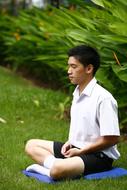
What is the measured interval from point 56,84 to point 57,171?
642 cm

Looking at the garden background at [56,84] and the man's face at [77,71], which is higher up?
the man's face at [77,71]

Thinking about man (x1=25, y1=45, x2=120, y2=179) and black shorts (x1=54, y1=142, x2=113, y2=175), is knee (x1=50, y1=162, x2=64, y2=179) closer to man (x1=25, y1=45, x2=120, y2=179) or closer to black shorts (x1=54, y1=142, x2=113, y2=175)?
man (x1=25, y1=45, x2=120, y2=179)

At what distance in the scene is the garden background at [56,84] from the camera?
5.63 meters

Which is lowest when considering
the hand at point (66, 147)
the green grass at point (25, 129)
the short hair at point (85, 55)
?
the green grass at point (25, 129)

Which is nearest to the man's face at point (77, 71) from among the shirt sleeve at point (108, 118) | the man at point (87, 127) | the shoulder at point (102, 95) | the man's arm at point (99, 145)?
the man at point (87, 127)

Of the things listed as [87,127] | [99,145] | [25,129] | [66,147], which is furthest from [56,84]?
[99,145]

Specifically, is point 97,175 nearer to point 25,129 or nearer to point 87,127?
point 87,127

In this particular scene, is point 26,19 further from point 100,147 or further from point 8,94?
point 100,147

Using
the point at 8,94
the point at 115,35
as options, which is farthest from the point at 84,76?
the point at 8,94

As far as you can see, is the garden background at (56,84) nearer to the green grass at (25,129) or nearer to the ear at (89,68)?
the green grass at (25,129)

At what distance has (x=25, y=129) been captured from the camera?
23.6 ft

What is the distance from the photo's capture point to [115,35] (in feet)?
20.7

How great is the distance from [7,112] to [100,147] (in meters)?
3.40

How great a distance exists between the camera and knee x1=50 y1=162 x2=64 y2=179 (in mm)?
4883
